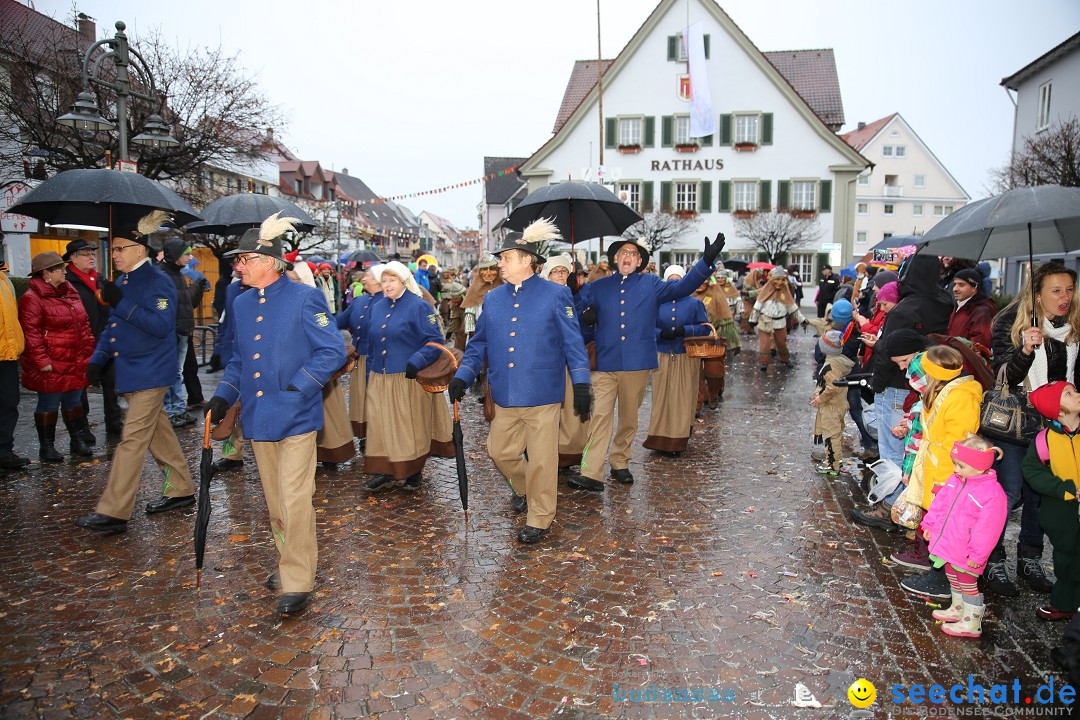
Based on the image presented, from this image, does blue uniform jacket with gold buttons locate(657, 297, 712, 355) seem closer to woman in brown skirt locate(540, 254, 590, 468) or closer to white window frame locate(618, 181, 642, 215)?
woman in brown skirt locate(540, 254, 590, 468)

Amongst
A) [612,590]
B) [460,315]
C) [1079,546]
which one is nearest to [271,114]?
[460,315]

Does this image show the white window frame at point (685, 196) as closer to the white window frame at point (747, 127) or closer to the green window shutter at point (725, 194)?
the green window shutter at point (725, 194)

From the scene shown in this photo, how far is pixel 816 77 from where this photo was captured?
38156mm

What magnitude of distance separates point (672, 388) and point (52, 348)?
6.37 m

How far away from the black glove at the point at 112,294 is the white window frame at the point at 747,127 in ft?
104

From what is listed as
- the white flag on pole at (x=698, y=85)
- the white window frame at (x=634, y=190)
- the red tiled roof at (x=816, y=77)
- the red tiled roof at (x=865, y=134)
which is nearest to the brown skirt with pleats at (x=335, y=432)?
the white window frame at (x=634, y=190)

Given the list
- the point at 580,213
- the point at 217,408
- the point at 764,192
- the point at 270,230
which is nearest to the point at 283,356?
the point at 217,408

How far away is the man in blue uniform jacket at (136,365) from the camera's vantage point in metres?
5.29

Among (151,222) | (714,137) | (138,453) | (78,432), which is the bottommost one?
(78,432)

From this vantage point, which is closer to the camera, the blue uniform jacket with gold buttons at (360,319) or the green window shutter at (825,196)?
the blue uniform jacket with gold buttons at (360,319)

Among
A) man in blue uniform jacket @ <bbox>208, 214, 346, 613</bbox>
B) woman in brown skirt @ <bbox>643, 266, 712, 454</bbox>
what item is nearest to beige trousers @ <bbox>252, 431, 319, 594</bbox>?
man in blue uniform jacket @ <bbox>208, 214, 346, 613</bbox>

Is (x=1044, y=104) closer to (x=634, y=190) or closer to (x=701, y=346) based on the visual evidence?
(x=634, y=190)

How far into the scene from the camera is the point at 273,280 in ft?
14.1

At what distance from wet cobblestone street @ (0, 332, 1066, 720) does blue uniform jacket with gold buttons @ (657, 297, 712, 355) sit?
5.78 ft
